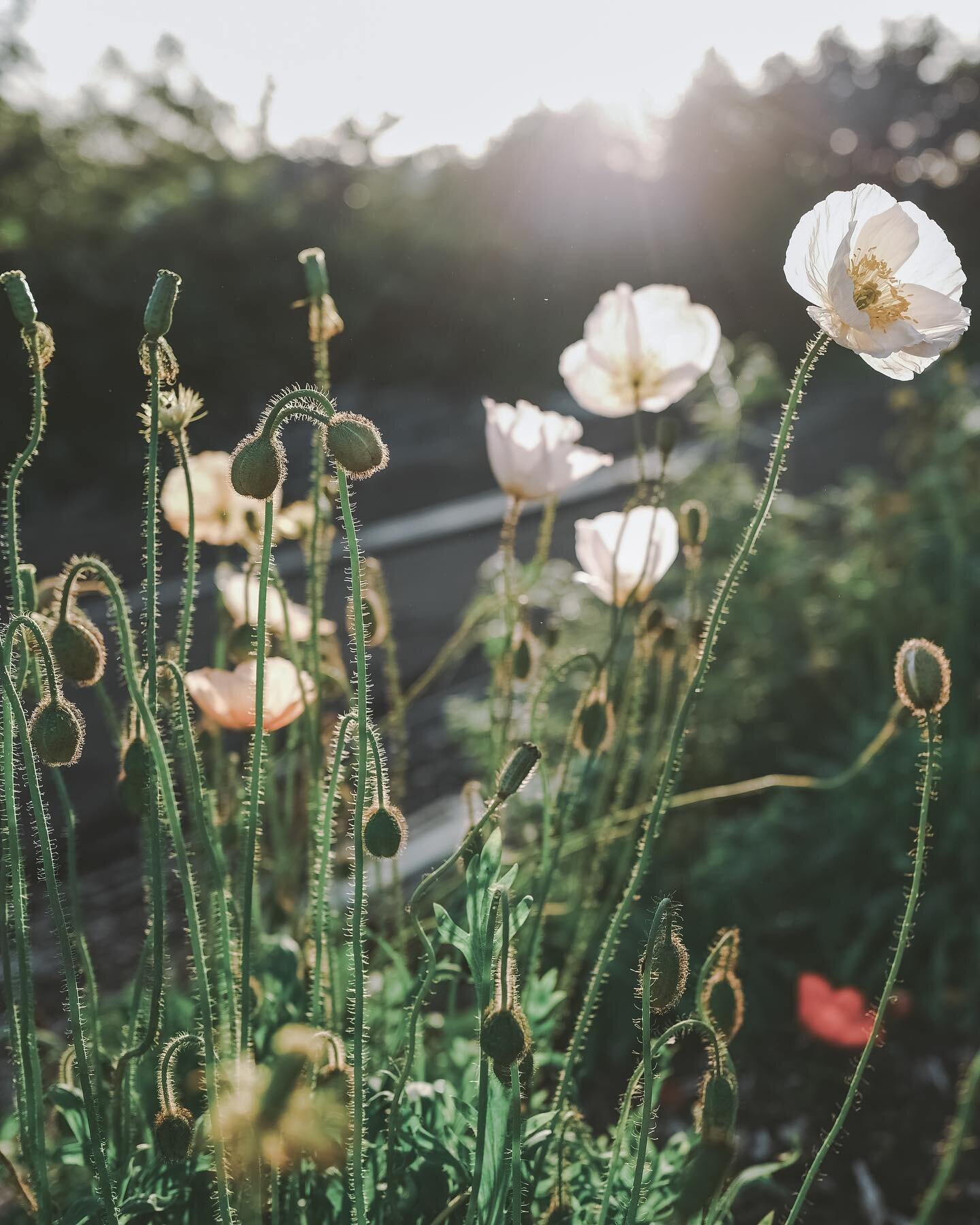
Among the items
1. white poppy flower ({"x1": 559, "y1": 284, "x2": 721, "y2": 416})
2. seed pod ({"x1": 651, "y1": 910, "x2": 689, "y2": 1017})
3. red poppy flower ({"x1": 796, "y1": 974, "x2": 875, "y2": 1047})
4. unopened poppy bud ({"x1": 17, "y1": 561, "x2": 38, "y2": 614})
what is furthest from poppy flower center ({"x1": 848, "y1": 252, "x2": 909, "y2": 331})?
red poppy flower ({"x1": 796, "y1": 974, "x2": 875, "y2": 1047})

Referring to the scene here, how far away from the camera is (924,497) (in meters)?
3.09

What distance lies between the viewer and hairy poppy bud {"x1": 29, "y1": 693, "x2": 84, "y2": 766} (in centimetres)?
85

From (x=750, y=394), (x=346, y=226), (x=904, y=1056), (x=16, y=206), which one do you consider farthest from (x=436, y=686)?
(x=346, y=226)

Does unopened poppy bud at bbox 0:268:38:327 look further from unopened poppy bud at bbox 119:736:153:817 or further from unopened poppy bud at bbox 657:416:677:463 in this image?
unopened poppy bud at bbox 657:416:677:463

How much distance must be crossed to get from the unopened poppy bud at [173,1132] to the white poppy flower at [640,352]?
34.6 inches

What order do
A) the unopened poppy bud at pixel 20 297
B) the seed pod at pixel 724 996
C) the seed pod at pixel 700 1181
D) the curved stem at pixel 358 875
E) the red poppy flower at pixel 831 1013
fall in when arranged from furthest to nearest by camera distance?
the red poppy flower at pixel 831 1013
the seed pod at pixel 724 996
the unopened poppy bud at pixel 20 297
the curved stem at pixel 358 875
the seed pod at pixel 700 1181

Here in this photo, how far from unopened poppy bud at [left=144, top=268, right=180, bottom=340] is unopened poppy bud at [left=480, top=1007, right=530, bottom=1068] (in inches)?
20.0

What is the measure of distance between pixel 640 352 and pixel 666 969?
2.68 ft

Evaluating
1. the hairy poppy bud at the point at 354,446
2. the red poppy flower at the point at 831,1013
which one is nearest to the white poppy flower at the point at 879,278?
the hairy poppy bud at the point at 354,446

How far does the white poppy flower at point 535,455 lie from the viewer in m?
1.33

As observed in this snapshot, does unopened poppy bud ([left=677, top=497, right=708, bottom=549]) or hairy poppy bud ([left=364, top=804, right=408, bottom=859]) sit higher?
unopened poppy bud ([left=677, top=497, right=708, bottom=549])

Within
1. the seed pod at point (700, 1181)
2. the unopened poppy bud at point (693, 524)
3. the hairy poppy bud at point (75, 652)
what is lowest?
the seed pod at point (700, 1181)

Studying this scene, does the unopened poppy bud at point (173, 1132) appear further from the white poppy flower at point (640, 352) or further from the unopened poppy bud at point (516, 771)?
the white poppy flower at point (640, 352)

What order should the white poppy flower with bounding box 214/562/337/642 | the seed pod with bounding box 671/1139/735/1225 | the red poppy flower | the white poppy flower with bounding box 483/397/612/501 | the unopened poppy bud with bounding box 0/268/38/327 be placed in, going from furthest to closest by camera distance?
the red poppy flower, the white poppy flower with bounding box 483/397/612/501, the white poppy flower with bounding box 214/562/337/642, the unopened poppy bud with bounding box 0/268/38/327, the seed pod with bounding box 671/1139/735/1225
